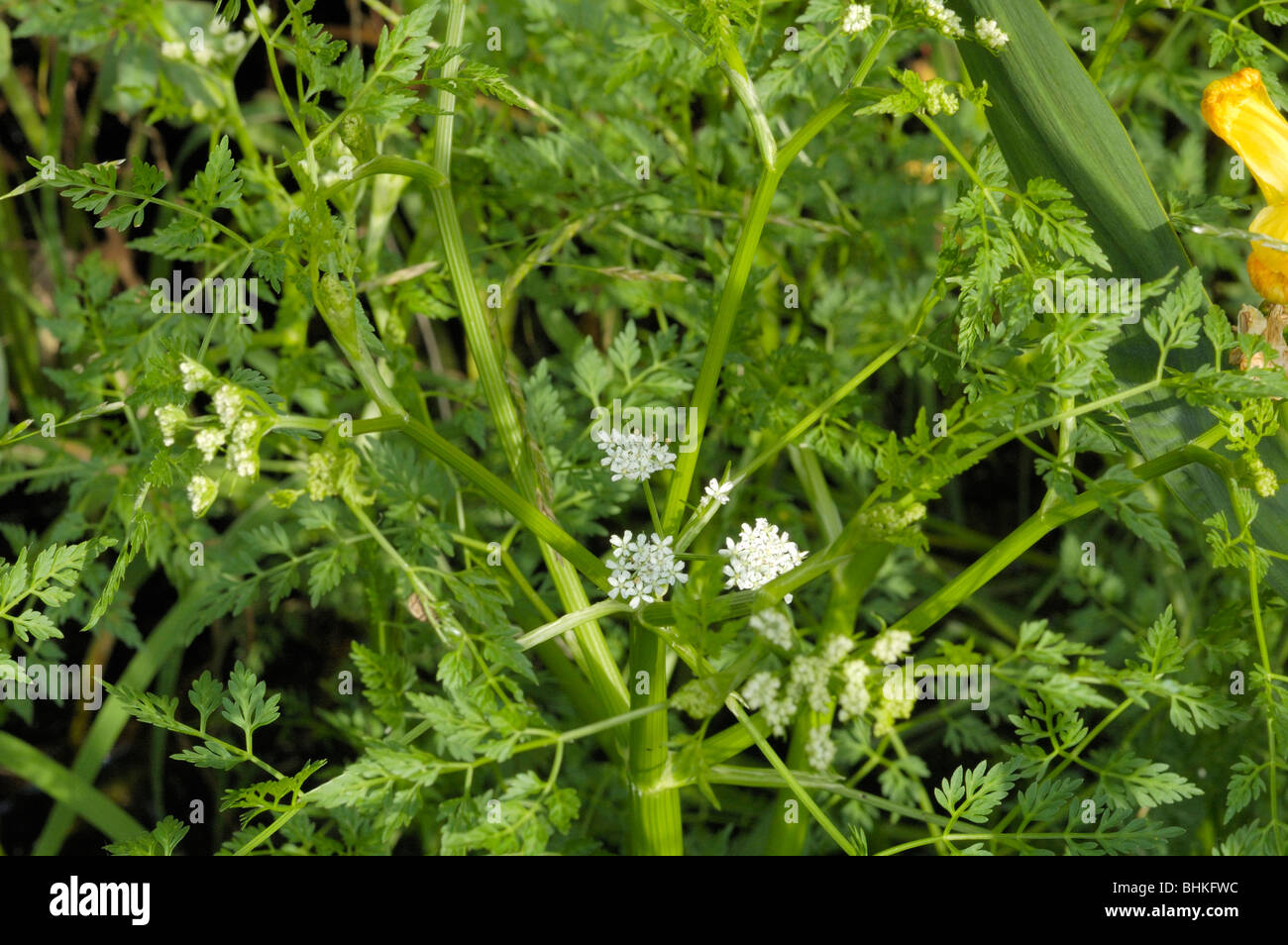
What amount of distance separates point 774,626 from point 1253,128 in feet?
1.78

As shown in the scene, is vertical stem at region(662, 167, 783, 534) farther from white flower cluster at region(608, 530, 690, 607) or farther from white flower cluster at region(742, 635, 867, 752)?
white flower cluster at region(742, 635, 867, 752)

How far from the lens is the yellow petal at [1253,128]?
0.79 meters

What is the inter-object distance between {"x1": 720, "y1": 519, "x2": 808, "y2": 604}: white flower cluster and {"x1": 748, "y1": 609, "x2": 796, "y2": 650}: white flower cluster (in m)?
0.05

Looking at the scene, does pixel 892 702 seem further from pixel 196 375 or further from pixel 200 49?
pixel 200 49

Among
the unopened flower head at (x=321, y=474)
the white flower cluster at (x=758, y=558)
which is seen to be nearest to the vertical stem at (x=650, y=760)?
the white flower cluster at (x=758, y=558)

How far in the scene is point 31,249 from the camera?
1718 millimetres

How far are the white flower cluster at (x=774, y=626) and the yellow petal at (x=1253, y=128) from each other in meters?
0.52

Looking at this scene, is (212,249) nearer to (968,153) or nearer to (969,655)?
(969,655)

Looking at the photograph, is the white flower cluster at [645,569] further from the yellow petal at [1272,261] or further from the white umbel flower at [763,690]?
the yellow petal at [1272,261]

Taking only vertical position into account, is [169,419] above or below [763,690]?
above

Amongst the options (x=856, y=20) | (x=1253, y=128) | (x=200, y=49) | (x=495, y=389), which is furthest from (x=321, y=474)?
(x=1253, y=128)

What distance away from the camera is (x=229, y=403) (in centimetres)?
62

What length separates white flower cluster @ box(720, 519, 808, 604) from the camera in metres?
0.66
